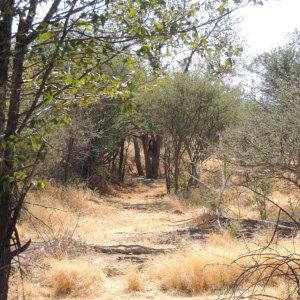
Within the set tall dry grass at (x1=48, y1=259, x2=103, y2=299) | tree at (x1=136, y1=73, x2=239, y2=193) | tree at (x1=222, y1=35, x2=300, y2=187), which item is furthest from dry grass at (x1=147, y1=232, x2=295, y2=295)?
tree at (x1=136, y1=73, x2=239, y2=193)

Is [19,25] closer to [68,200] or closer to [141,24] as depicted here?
[141,24]

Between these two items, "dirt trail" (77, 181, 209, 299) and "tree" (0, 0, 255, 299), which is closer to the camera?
"tree" (0, 0, 255, 299)

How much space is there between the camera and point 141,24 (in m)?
2.98

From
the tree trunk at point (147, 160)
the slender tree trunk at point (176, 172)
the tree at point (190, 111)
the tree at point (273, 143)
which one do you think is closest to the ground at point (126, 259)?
the tree at point (273, 143)

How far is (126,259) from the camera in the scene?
8422 mm

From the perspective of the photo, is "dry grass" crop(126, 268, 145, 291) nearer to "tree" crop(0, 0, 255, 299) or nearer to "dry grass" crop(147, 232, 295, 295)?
"dry grass" crop(147, 232, 295, 295)

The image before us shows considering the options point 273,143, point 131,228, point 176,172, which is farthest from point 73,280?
point 176,172

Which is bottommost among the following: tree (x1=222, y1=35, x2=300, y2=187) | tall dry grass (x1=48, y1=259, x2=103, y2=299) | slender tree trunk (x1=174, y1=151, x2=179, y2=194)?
tall dry grass (x1=48, y1=259, x2=103, y2=299)

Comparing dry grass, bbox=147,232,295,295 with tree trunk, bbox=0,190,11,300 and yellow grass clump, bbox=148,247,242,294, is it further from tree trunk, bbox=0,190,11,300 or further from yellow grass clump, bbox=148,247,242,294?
tree trunk, bbox=0,190,11,300

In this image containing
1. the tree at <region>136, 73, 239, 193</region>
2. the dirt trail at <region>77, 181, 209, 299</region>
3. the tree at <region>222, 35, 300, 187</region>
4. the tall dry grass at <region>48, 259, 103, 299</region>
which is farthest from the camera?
the tree at <region>136, 73, 239, 193</region>

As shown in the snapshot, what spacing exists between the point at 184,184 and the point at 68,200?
5500 mm

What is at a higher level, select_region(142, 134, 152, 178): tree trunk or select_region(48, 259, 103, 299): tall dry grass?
select_region(142, 134, 152, 178): tree trunk

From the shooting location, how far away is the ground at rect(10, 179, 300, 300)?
643 centimetres

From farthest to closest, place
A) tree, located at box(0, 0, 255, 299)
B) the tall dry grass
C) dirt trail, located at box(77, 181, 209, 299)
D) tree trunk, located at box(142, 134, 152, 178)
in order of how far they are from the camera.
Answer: tree trunk, located at box(142, 134, 152, 178), dirt trail, located at box(77, 181, 209, 299), the tall dry grass, tree, located at box(0, 0, 255, 299)
